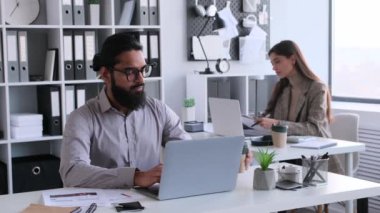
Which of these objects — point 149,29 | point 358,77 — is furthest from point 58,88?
point 358,77

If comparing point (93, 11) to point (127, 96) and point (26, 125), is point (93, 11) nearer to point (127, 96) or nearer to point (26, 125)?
point (26, 125)

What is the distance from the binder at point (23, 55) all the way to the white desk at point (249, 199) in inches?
68.5

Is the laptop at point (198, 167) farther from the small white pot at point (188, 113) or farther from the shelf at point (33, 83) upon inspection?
the small white pot at point (188, 113)

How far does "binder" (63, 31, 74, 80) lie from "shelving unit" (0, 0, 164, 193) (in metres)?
0.03

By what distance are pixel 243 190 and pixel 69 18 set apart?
2.16 metres

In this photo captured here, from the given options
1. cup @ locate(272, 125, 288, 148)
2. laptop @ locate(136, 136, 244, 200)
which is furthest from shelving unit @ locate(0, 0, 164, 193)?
laptop @ locate(136, 136, 244, 200)

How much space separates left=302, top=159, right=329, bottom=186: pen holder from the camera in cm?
213

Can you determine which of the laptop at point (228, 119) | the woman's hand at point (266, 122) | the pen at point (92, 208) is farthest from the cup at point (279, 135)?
the pen at point (92, 208)

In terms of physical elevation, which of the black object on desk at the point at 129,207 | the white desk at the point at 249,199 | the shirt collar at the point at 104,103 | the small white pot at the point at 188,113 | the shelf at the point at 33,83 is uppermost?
the shelf at the point at 33,83

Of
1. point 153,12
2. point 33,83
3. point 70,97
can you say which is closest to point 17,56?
point 33,83

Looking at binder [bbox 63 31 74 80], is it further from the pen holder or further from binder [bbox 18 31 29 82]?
the pen holder

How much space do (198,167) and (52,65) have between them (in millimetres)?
2111

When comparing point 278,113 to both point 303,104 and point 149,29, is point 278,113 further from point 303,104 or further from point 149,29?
point 149,29

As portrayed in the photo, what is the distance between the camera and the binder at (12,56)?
3.54 meters
